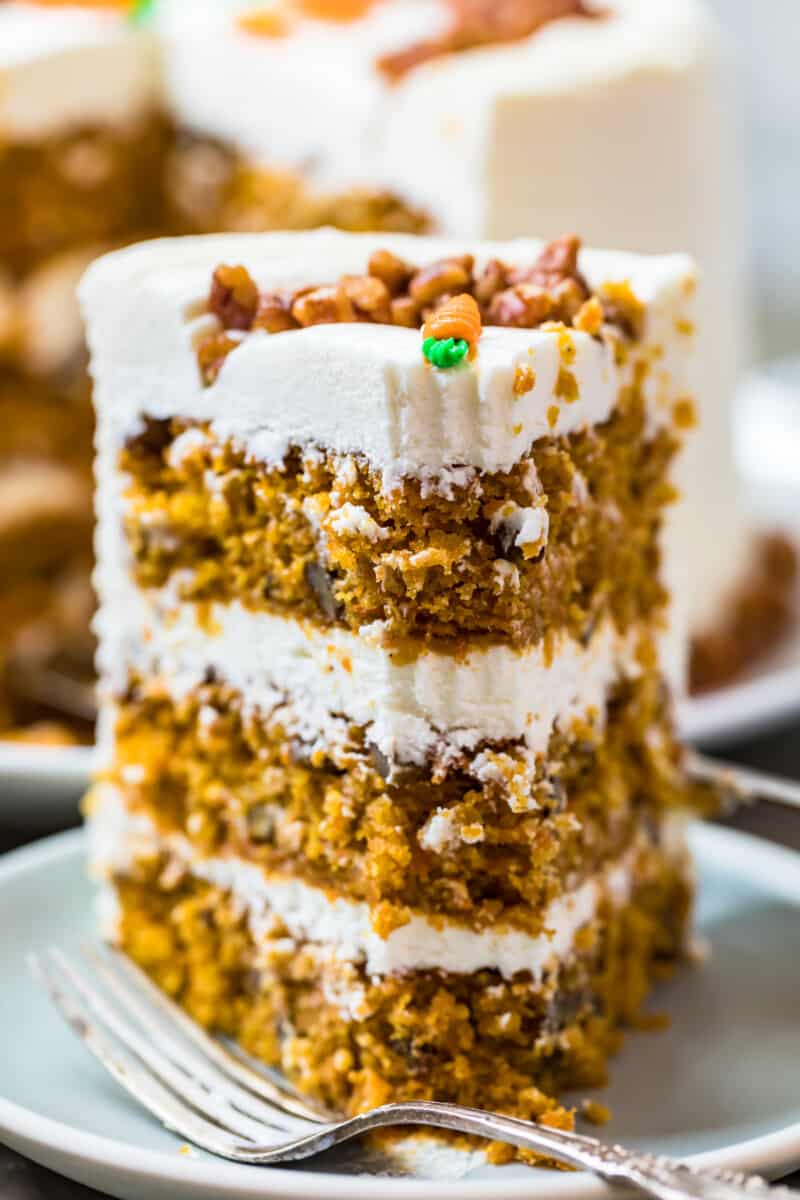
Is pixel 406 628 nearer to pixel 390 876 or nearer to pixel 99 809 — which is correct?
pixel 390 876

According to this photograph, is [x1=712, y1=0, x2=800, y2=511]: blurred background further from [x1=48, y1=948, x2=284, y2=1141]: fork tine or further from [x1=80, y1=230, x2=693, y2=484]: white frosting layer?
[x1=48, y1=948, x2=284, y2=1141]: fork tine

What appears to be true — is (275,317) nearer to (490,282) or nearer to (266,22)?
(490,282)

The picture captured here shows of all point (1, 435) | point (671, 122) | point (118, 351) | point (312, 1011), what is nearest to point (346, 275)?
point (118, 351)

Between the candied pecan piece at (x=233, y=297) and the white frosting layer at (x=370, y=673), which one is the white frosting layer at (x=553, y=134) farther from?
the candied pecan piece at (x=233, y=297)

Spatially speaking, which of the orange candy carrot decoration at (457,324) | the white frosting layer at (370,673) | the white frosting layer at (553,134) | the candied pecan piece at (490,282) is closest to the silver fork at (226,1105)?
the white frosting layer at (370,673)

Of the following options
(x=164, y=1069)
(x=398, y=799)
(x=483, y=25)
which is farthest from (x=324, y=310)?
(x=483, y=25)

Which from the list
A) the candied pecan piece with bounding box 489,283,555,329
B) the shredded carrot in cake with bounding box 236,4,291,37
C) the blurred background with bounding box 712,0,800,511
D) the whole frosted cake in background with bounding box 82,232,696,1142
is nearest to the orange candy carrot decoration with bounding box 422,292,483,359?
the whole frosted cake in background with bounding box 82,232,696,1142
